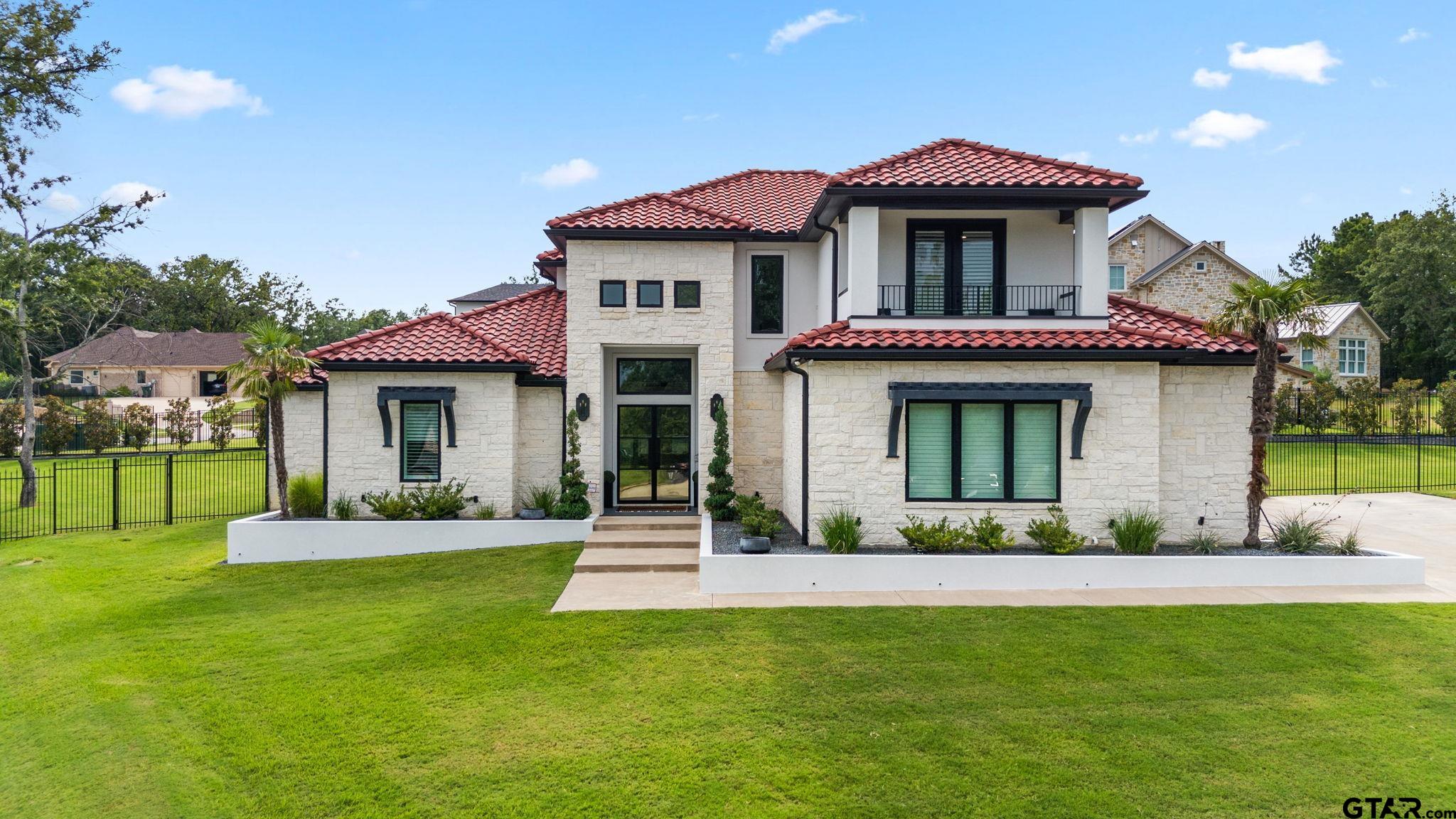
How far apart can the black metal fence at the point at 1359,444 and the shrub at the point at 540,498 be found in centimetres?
1931

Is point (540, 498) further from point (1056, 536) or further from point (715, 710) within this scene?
point (1056, 536)

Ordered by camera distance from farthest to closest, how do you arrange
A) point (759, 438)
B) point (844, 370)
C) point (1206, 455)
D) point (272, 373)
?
point (759, 438) < point (272, 373) < point (1206, 455) < point (844, 370)

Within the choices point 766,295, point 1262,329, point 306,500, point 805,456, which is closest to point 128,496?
point 306,500

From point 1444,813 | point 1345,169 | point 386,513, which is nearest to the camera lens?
point 1444,813

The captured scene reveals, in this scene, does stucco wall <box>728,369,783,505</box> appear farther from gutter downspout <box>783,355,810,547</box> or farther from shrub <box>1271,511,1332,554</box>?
shrub <box>1271,511,1332,554</box>

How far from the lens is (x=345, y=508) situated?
14727 mm

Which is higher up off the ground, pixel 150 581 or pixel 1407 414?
pixel 1407 414

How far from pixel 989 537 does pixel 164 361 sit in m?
61.9

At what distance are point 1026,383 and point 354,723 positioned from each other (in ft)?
34.0

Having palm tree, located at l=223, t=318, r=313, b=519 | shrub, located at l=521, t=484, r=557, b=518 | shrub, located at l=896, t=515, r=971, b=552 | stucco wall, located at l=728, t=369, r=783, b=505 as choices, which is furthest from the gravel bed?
palm tree, located at l=223, t=318, r=313, b=519

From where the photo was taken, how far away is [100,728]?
22.7 ft

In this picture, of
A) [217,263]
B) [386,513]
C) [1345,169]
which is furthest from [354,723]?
[217,263]

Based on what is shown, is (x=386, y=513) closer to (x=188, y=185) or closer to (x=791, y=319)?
(x=791, y=319)

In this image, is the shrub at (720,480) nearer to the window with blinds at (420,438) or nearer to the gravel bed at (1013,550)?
the gravel bed at (1013,550)
